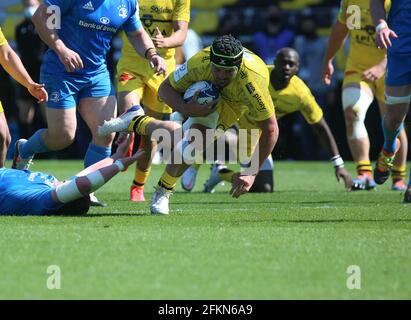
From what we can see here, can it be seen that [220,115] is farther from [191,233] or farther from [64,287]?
[64,287]

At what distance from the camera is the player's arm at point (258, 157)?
896 cm

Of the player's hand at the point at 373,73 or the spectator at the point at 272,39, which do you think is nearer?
the player's hand at the point at 373,73

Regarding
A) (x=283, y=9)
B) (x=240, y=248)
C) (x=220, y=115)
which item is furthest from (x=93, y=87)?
(x=283, y=9)

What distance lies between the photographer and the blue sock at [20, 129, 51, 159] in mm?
10859

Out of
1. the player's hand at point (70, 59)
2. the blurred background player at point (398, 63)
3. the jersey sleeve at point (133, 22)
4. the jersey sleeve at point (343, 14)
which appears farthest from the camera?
the jersey sleeve at point (343, 14)

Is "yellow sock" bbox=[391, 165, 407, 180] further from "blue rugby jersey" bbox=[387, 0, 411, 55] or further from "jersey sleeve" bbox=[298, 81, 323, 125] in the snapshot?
"blue rugby jersey" bbox=[387, 0, 411, 55]

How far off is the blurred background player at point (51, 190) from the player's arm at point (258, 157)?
89cm

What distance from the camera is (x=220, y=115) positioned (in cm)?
970

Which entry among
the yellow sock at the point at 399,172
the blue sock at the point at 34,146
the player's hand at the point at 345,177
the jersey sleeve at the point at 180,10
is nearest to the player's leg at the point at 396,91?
the player's hand at the point at 345,177

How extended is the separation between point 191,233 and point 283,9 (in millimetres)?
12873

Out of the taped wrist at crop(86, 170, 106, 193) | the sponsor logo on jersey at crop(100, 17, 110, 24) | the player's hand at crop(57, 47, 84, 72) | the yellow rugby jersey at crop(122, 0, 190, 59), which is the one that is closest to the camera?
the taped wrist at crop(86, 170, 106, 193)

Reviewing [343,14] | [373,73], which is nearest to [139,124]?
[373,73]

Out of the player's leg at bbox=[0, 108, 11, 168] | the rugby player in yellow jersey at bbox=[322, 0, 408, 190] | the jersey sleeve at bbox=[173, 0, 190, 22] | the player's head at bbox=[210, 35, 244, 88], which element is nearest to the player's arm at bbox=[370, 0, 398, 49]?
the player's head at bbox=[210, 35, 244, 88]

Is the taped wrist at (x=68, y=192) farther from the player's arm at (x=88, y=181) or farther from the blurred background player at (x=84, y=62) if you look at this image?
the blurred background player at (x=84, y=62)
